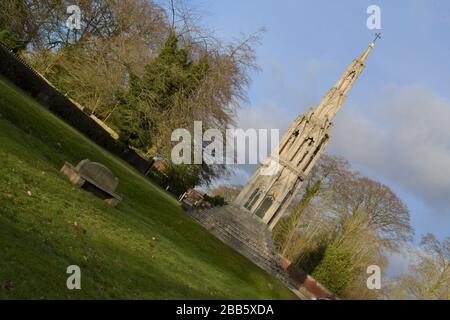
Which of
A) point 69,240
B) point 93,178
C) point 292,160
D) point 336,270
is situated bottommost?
point 69,240

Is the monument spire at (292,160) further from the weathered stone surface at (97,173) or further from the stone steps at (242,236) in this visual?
the weathered stone surface at (97,173)

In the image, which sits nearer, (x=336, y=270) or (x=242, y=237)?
(x=242, y=237)

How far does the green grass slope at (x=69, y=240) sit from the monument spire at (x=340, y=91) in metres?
20.4

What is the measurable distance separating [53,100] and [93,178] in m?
13.3

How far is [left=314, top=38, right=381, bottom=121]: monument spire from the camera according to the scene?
3678cm

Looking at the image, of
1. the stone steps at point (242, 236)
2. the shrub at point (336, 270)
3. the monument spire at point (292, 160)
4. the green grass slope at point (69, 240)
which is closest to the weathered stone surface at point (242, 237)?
the stone steps at point (242, 236)

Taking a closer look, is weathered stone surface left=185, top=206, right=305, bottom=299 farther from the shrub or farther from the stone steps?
the shrub

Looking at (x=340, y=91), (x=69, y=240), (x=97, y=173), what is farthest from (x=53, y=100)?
(x=340, y=91)

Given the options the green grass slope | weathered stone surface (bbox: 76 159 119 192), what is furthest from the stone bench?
the green grass slope

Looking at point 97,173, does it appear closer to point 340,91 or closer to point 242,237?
point 242,237

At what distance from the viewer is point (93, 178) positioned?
45.2 ft

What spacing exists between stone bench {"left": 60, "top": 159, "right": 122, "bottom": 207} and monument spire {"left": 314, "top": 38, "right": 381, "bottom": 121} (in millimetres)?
24587

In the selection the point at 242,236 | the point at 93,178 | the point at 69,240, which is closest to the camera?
the point at 69,240
